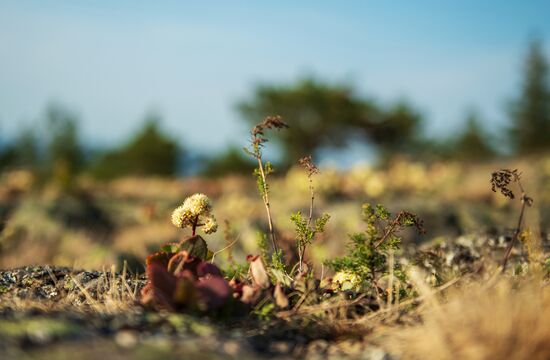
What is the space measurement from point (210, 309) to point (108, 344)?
0.52 m

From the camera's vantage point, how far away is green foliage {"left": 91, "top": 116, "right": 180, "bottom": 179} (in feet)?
111

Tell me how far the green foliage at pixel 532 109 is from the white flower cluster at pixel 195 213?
138ft

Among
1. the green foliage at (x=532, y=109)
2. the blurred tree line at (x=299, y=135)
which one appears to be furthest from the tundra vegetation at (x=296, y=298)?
the green foliage at (x=532, y=109)

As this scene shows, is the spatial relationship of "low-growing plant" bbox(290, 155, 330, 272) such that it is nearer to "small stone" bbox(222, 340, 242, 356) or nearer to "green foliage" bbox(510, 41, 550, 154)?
"small stone" bbox(222, 340, 242, 356)

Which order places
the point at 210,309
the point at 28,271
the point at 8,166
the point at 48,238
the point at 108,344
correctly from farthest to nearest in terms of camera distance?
the point at 8,166, the point at 48,238, the point at 28,271, the point at 210,309, the point at 108,344

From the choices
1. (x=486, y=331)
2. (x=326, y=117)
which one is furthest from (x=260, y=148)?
(x=326, y=117)

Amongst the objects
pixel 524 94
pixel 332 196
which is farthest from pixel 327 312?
pixel 524 94

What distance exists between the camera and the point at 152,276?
2.06 meters

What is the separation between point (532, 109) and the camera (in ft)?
134

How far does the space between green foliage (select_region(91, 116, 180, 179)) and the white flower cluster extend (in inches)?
1259

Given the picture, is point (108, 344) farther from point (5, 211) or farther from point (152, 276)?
point (5, 211)

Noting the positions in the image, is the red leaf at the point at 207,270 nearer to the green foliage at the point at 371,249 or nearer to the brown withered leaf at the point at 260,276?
the brown withered leaf at the point at 260,276

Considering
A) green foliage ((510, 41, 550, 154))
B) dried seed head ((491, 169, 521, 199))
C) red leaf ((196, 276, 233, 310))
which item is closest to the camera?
red leaf ((196, 276, 233, 310))

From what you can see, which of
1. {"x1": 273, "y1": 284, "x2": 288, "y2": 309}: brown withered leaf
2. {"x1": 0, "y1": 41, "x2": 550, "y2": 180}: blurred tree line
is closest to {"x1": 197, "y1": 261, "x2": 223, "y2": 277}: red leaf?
{"x1": 273, "y1": 284, "x2": 288, "y2": 309}: brown withered leaf
